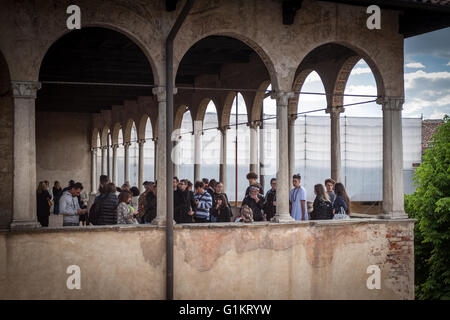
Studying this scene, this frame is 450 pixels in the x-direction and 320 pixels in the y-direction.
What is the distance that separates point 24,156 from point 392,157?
20.3ft

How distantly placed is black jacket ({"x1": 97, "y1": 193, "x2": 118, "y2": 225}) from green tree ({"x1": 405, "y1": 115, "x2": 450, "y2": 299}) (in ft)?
35.4

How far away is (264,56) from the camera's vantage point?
9.84 metres

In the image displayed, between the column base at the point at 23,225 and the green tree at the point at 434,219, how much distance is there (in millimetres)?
12364

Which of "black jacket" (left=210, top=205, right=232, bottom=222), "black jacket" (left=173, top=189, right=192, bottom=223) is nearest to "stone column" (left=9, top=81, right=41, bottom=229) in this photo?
"black jacket" (left=173, top=189, right=192, bottom=223)

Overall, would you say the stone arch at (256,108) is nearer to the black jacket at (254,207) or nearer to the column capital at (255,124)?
the column capital at (255,124)

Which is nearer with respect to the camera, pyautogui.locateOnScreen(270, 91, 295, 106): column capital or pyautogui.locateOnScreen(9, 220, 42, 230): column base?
pyautogui.locateOnScreen(9, 220, 42, 230): column base

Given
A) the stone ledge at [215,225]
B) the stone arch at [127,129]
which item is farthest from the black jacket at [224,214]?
the stone arch at [127,129]

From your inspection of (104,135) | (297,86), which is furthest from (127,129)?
(297,86)

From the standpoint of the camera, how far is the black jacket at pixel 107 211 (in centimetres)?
970

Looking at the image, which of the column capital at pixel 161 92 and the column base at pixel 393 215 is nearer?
the column capital at pixel 161 92

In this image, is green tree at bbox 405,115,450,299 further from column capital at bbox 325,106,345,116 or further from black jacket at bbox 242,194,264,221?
black jacket at bbox 242,194,264,221

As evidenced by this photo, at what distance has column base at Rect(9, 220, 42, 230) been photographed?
8.29 metres

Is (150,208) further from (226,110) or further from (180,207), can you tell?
(226,110)

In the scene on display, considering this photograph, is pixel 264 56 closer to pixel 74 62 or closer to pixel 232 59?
pixel 232 59
